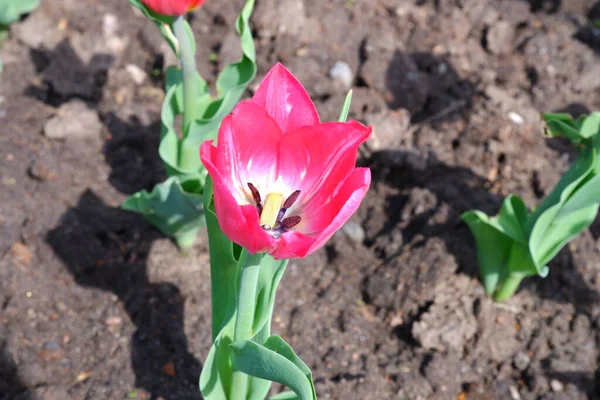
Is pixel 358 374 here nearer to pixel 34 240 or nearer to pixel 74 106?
pixel 34 240

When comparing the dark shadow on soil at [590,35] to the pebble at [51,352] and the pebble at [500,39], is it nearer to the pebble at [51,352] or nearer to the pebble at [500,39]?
the pebble at [500,39]

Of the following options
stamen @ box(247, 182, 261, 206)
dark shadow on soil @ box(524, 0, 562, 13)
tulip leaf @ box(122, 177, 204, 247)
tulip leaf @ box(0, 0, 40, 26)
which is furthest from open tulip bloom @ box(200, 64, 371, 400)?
dark shadow on soil @ box(524, 0, 562, 13)

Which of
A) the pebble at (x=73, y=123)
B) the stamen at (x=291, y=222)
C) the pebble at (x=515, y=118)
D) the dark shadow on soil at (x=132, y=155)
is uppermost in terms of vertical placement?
the stamen at (x=291, y=222)

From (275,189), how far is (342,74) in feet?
5.58

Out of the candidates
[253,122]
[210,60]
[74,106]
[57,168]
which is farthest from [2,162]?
[253,122]

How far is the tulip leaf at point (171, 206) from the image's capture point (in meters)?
2.04

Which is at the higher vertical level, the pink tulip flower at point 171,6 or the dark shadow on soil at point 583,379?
the pink tulip flower at point 171,6

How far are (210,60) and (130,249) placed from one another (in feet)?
3.11

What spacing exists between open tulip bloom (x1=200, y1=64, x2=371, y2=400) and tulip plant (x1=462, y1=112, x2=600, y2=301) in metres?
0.89

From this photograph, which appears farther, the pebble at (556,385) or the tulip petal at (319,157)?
the pebble at (556,385)

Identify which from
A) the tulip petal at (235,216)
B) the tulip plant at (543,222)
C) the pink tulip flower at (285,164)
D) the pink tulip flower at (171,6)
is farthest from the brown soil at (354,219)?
the tulip petal at (235,216)

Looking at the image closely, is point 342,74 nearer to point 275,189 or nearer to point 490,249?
point 490,249

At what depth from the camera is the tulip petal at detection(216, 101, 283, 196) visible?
1222 mm

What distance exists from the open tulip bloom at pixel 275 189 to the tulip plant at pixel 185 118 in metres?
0.59
